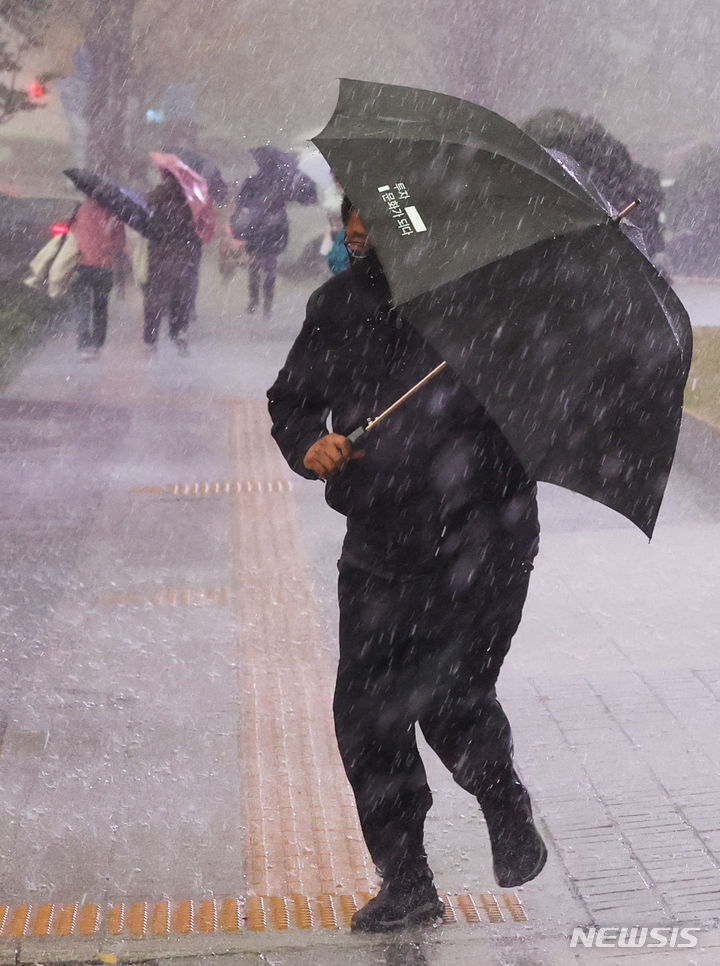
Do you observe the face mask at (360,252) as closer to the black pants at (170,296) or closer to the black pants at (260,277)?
the black pants at (170,296)

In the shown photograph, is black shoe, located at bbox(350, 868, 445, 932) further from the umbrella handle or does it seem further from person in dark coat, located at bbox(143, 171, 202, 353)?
person in dark coat, located at bbox(143, 171, 202, 353)

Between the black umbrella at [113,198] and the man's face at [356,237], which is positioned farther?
the black umbrella at [113,198]

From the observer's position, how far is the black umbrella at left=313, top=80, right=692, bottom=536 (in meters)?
3.35

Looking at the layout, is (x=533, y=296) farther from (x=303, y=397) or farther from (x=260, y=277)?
(x=260, y=277)

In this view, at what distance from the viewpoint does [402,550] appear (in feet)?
11.6

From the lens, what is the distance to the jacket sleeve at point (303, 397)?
3557 mm

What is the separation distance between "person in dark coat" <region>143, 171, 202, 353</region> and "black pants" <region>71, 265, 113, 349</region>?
0.60m

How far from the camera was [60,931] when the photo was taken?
12.3 feet

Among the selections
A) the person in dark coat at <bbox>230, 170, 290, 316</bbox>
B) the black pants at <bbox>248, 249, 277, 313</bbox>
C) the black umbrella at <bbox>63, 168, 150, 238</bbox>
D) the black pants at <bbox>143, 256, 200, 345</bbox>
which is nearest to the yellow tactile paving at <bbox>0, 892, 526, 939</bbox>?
the black umbrella at <bbox>63, 168, 150, 238</bbox>

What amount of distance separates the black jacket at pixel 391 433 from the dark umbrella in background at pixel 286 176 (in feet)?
48.9

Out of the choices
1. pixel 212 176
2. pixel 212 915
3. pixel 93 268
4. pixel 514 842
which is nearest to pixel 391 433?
pixel 514 842

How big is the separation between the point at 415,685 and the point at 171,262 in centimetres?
1150

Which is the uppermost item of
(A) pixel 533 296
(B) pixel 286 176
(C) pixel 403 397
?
(A) pixel 533 296

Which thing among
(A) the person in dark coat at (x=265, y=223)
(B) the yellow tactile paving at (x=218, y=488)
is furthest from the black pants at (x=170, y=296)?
(B) the yellow tactile paving at (x=218, y=488)
